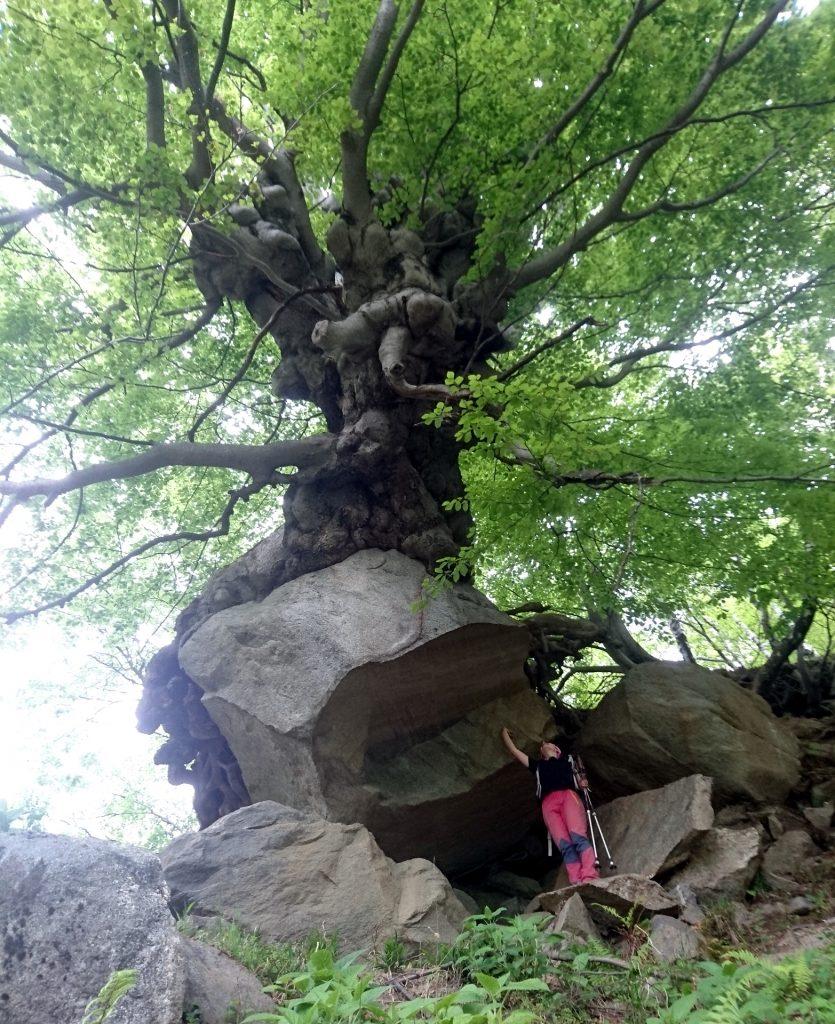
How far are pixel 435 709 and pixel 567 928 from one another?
306cm

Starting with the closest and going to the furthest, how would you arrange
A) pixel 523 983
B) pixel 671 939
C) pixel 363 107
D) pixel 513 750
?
pixel 523 983 → pixel 671 939 → pixel 363 107 → pixel 513 750

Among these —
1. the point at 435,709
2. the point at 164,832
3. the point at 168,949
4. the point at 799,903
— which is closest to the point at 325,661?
the point at 435,709

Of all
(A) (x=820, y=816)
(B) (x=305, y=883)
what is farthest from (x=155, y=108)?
(A) (x=820, y=816)

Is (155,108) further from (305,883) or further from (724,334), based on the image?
(305,883)

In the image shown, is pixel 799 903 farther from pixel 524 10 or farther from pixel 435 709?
pixel 524 10

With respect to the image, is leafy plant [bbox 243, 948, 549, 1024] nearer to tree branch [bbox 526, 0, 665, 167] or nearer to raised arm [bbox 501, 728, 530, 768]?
raised arm [bbox 501, 728, 530, 768]

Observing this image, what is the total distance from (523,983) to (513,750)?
4.72 m

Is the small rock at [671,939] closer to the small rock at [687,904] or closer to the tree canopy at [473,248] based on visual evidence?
the small rock at [687,904]

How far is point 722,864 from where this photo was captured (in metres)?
5.79

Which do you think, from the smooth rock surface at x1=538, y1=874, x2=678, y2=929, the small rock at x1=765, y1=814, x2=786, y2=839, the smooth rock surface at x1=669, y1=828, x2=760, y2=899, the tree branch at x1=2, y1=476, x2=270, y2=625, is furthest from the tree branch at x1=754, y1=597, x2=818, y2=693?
the tree branch at x1=2, y1=476, x2=270, y2=625

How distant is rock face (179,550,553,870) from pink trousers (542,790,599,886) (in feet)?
2.03

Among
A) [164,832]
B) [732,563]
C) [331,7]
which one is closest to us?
[331,7]

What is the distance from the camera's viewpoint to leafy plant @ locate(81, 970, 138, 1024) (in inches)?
99.5

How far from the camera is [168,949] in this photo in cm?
298
